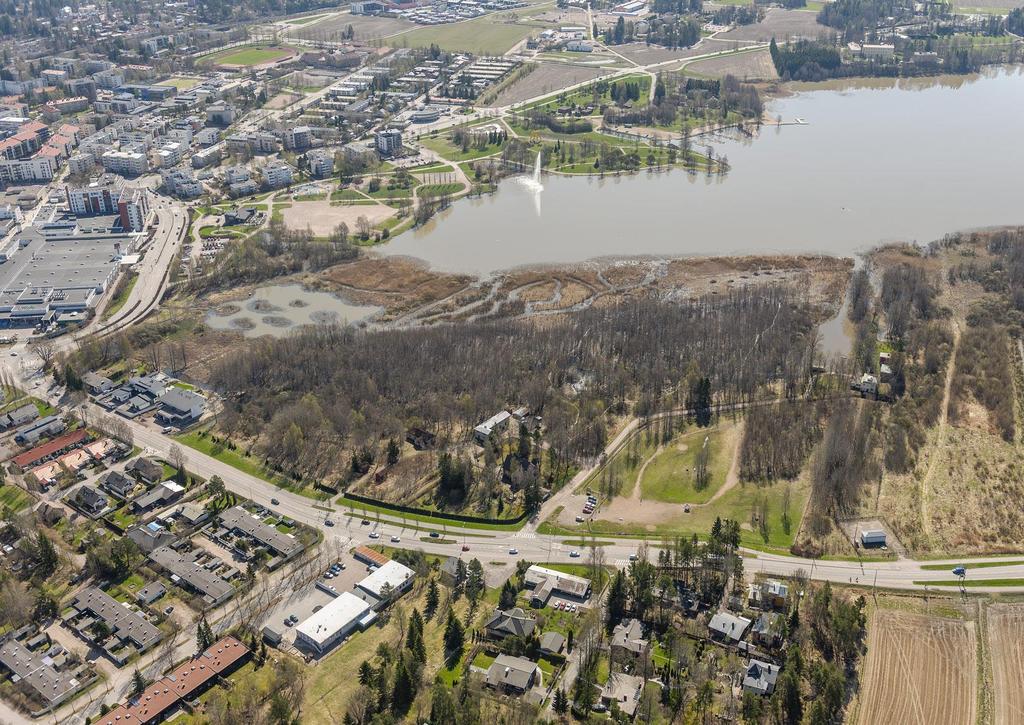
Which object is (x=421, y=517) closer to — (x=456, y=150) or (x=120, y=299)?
(x=120, y=299)

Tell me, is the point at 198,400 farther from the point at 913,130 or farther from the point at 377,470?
the point at 913,130

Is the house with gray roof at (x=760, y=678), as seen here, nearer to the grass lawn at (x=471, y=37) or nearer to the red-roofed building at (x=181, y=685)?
the red-roofed building at (x=181, y=685)

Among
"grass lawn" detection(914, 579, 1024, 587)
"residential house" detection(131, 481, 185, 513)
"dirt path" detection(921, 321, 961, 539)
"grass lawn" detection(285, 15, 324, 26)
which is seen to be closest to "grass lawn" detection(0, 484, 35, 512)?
"residential house" detection(131, 481, 185, 513)

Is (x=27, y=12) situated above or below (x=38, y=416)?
above

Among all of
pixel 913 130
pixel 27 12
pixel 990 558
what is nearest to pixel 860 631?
pixel 990 558

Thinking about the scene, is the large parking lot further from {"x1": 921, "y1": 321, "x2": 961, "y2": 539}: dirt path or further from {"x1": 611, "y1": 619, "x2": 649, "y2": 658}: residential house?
{"x1": 921, "y1": 321, "x2": 961, "y2": 539}: dirt path
